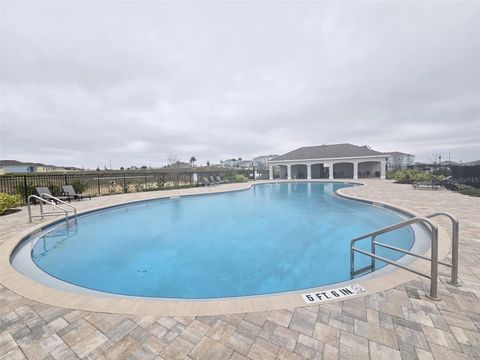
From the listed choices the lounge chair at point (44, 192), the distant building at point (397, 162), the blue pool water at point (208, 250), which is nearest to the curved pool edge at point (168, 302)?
the blue pool water at point (208, 250)

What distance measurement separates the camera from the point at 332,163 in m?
26.0

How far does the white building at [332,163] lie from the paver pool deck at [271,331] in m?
25.8

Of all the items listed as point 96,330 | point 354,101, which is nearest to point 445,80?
point 354,101

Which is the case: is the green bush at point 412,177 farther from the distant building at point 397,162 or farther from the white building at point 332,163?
the distant building at point 397,162

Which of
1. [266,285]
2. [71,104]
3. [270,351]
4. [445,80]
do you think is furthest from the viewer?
[71,104]

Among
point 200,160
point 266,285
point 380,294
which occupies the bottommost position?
point 266,285

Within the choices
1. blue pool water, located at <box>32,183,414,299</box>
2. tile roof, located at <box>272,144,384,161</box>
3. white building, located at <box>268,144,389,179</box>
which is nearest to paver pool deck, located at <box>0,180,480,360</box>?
blue pool water, located at <box>32,183,414,299</box>

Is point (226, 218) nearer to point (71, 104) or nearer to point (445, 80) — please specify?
point (71, 104)

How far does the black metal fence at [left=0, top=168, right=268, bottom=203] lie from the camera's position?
10.1m

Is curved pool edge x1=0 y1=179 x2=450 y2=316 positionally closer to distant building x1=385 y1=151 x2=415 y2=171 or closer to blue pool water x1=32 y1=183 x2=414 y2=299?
blue pool water x1=32 y1=183 x2=414 y2=299

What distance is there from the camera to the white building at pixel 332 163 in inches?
997

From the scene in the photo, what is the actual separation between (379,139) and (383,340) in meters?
41.9

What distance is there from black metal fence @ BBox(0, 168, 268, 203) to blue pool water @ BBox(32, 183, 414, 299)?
5008 mm

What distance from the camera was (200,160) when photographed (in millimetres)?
59188
